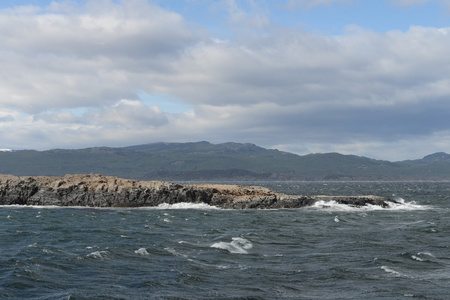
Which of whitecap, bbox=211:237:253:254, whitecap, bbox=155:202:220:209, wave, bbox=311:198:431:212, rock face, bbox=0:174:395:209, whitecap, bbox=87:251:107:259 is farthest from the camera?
rock face, bbox=0:174:395:209

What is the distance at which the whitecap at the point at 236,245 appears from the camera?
123 feet

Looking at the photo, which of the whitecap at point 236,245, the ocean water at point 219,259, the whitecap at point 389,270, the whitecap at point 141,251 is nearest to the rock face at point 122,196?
the ocean water at point 219,259

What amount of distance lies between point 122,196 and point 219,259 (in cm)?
4922

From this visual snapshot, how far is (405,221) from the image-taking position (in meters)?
60.8

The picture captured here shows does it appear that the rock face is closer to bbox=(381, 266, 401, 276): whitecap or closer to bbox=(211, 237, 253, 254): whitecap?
bbox=(211, 237, 253, 254): whitecap

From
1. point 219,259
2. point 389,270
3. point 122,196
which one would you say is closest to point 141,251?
point 219,259

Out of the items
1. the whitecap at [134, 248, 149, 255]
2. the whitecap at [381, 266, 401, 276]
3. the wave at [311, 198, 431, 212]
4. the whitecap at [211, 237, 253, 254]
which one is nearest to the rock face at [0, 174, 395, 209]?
the wave at [311, 198, 431, 212]

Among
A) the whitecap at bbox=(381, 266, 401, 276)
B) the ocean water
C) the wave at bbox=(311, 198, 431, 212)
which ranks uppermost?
the wave at bbox=(311, 198, 431, 212)

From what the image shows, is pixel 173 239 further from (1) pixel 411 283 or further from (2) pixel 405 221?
(2) pixel 405 221

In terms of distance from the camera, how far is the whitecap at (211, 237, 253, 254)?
37.6 meters

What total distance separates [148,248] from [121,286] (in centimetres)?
1131

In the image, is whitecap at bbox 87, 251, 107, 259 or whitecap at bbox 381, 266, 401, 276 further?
whitecap at bbox 87, 251, 107, 259

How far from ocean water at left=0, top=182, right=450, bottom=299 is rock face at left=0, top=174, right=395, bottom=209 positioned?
2268cm

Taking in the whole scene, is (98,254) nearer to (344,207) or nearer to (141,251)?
(141,251)
